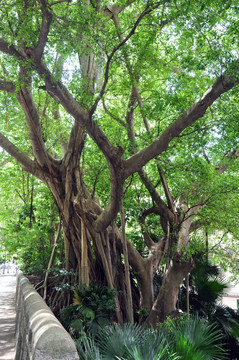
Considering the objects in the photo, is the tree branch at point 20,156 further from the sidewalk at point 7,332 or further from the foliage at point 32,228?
the sidewalk at point 7,332

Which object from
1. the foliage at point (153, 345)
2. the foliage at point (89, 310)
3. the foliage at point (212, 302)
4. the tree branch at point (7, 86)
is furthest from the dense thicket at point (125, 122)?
the foliage at point (153, 345)

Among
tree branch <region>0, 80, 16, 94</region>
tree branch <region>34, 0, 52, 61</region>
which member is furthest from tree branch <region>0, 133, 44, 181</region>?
tree branch <region>34, 0, 52, 61</region>

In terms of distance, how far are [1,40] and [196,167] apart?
149 inches

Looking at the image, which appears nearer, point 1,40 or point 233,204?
point 1,40

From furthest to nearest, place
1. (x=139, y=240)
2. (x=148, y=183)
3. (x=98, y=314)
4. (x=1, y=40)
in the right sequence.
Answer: (x=139, y=240) → (x=148, y=183) → (x=98, y=314) → (x=1, y=40)

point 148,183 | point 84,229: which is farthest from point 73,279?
point 148,183

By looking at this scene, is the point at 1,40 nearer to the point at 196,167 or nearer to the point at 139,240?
the point at 196,167

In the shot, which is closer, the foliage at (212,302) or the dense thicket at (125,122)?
the dense thicket at (125,122)

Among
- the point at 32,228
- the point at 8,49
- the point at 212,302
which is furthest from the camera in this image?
the point at 32,228

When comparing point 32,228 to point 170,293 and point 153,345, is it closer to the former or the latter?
point 170,293

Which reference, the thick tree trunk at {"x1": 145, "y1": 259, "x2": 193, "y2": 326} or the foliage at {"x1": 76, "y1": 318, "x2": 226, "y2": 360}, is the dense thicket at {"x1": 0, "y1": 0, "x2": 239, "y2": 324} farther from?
the foliage at {"x1": 76, "y1": 318, "x2": 226, "y2": 360}

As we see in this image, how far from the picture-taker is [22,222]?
1052cm

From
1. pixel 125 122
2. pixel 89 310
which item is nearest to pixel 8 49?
pixel 125 122

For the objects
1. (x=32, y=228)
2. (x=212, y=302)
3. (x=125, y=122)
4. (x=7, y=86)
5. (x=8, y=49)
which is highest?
(x=125, y=122)
